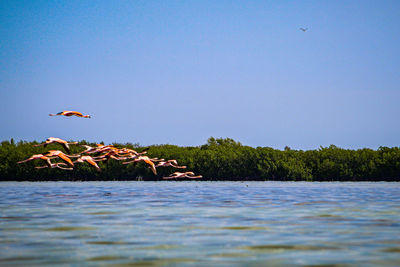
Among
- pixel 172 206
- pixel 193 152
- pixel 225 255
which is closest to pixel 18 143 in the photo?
pixel 193 152

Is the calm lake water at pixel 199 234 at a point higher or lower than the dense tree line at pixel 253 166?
lower

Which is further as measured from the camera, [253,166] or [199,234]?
[253,166]

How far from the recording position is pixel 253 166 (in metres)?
52.6

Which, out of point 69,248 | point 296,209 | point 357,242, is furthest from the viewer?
point 296,209

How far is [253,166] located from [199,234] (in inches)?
1507

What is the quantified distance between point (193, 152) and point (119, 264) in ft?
143

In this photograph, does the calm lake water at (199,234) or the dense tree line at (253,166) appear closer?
the calm lake water at (199,234)

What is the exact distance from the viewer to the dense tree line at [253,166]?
168 feet

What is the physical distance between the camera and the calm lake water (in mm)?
11086

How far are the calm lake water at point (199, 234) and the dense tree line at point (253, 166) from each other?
2726 centimetres

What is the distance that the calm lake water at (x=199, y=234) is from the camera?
1109 centimetres

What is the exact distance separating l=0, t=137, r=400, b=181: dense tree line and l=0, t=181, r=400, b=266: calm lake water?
89.4ft

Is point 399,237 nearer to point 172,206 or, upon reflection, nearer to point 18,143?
point 172,206

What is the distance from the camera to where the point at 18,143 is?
2249 inches
